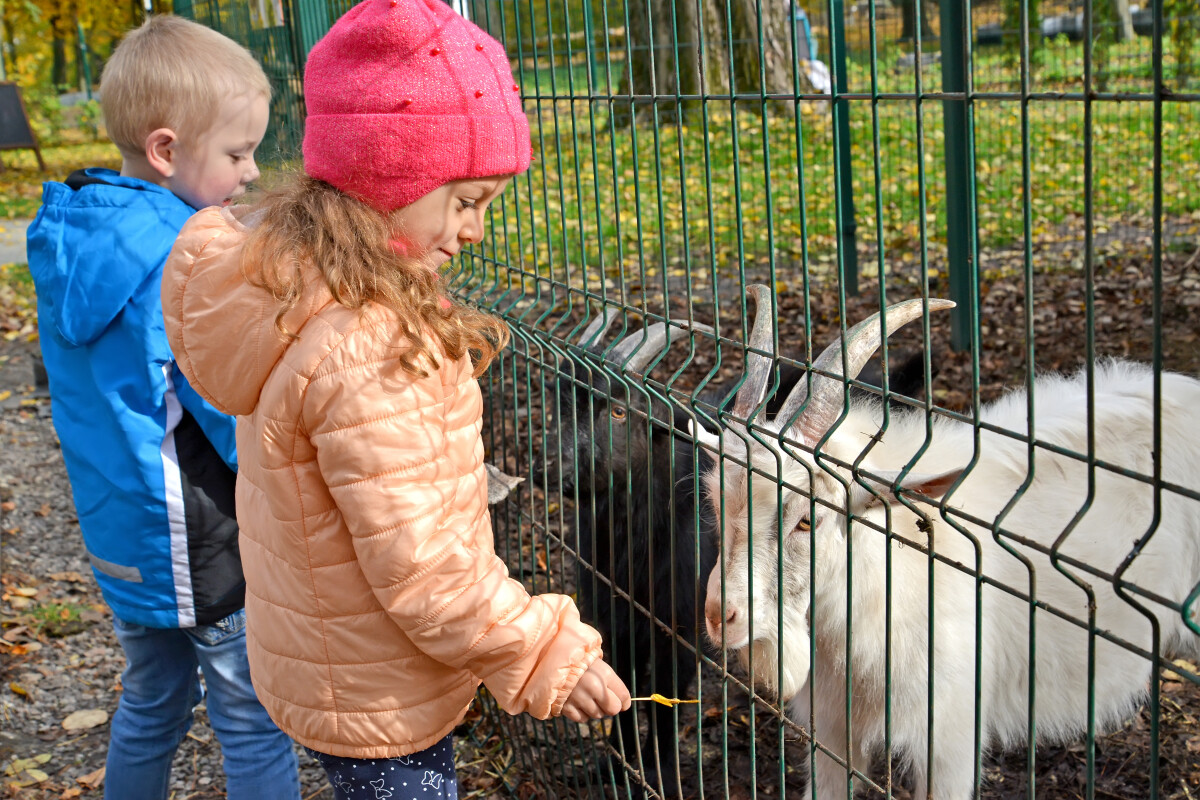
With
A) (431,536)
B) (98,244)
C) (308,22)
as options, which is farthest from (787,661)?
(308,22)

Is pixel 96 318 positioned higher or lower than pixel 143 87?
lower

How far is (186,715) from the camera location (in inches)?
115

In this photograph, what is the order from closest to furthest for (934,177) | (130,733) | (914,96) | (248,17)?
(914,96), (130,733), (248,17), (934,177)

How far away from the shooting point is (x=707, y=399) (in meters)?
3.88

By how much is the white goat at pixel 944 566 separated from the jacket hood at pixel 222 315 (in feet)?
3.48

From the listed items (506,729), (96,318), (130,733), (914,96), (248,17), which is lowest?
(506,729)

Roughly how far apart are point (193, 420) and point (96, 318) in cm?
34

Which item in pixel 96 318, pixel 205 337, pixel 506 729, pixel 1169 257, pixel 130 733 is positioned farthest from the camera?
pixel 1169 257

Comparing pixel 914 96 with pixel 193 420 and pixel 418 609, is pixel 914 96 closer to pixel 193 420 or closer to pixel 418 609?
pixel 418 609

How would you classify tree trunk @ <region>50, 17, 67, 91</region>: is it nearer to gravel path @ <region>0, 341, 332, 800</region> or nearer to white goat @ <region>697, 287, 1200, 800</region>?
gravel path @ <region>0, 341, 332, 800</region>

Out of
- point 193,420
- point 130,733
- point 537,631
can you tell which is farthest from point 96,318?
point 537,631

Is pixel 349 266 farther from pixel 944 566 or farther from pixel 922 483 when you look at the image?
pixel 944 566

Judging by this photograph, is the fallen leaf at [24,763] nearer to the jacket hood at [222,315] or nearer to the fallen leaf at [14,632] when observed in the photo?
the fallen leaf at [14,632]

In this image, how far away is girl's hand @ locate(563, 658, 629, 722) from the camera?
1942 millimetres
